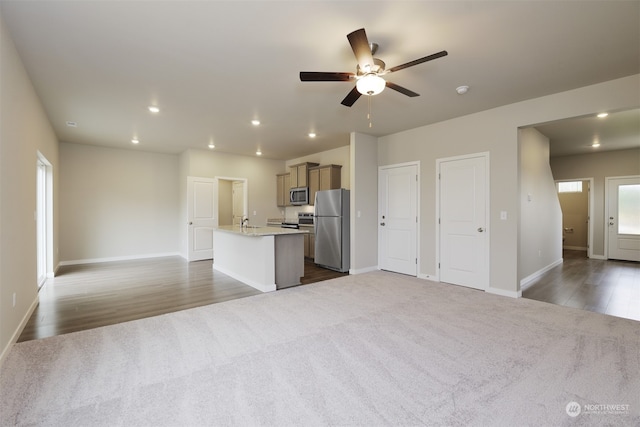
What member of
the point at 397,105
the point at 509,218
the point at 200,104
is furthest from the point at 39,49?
the point at 509,218

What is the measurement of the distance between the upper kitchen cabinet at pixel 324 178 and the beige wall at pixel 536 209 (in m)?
3.56

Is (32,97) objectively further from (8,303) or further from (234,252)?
(234,252)

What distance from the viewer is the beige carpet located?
1.71 meters

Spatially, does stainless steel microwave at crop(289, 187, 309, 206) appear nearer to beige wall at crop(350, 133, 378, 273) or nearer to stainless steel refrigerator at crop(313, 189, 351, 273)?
stainless steel refrigerator at crop(313, 189, 351, 273)

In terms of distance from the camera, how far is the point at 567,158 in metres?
7.74

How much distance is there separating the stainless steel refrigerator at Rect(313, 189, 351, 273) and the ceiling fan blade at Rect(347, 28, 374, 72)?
3420mm

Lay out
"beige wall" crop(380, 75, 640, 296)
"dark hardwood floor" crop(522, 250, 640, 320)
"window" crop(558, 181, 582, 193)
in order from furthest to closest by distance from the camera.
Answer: "window" crop(558, 181, 582, 193)
"dark hardwood floor" crop(522, 250, 640, 320)
"beige wall" crop(380, 75, 640, 296)

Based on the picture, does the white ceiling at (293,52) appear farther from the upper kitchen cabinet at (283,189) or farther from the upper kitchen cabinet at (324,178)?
the upper kitchen cabinet at (283,189)

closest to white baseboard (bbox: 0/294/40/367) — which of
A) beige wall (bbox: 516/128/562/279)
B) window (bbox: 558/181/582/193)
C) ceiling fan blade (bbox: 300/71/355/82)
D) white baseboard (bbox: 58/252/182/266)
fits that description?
white baseboard (bbox: 58/252/182/266)

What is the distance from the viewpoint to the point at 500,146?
418 centimetres

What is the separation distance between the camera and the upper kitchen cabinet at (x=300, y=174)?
716cm

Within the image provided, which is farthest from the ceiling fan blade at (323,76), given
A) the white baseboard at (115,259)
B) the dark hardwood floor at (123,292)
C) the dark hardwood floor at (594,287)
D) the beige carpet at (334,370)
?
the white baseboard at (115,259)

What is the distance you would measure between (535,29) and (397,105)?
182cm

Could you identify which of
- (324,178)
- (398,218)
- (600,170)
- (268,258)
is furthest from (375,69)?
(600,170)
